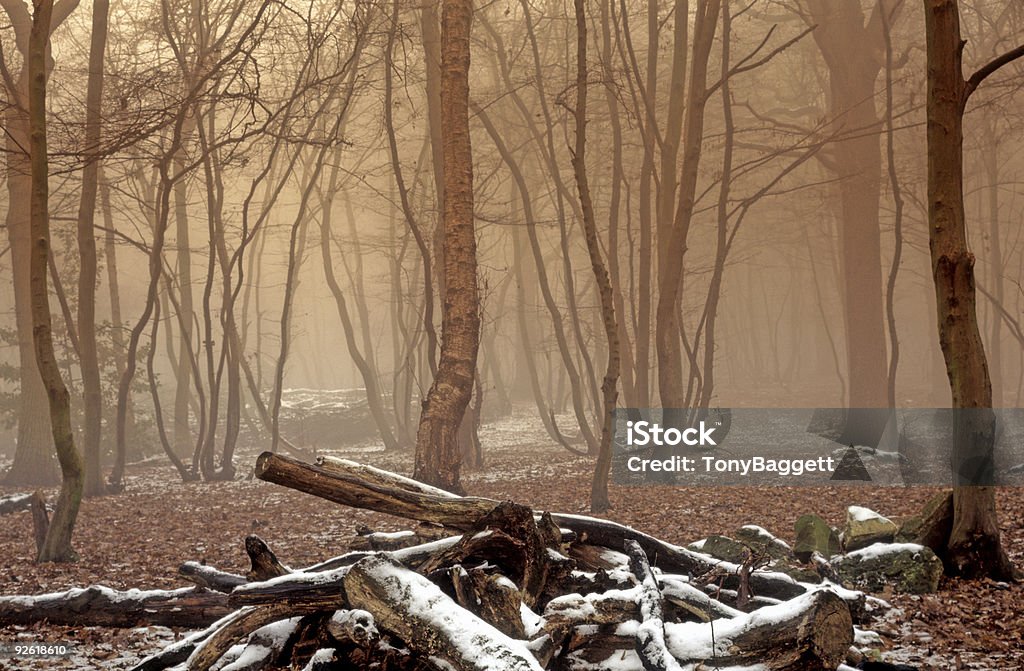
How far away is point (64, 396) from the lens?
7293mm

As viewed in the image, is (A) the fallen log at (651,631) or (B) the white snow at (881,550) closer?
(A) the fallen log at (651,631)

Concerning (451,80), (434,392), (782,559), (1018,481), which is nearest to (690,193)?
(451,80)

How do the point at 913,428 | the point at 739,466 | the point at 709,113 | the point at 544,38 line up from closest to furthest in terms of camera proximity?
the point at 739,466, the point at 913,428, the point at 544,38, the point at 709,113

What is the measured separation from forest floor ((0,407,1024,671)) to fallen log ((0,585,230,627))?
0.09 m

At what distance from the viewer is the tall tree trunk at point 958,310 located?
228 inches

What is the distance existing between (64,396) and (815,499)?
850cm

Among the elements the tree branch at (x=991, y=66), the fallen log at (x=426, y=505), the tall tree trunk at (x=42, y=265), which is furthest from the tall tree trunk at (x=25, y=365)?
the tree branch at (x=991, y=66)

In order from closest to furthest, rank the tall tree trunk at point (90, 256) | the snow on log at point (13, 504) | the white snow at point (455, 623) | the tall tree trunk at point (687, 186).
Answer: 1. the white snow at point (455, 623)
2. the snow on log at point (13, 504)
3. the tall tree trunk at point (90, 256)
4. the tall tree trunk at point (687, 186)

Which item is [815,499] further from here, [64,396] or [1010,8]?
[1010,8]

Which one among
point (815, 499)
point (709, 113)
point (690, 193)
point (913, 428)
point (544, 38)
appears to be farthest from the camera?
point (709, 113)

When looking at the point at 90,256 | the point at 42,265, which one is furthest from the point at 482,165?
the point at 42,265

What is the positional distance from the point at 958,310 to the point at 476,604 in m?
4.20

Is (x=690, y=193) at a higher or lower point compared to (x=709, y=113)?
lower

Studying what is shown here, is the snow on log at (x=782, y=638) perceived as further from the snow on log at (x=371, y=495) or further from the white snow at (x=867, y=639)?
the snow on log at (x=371, y=495)
